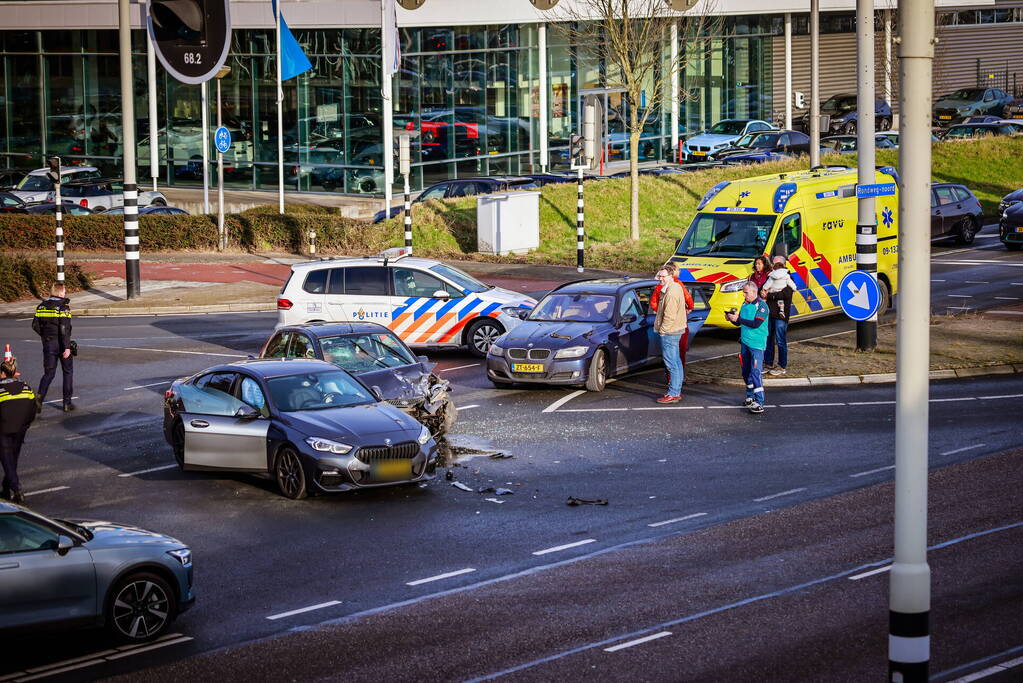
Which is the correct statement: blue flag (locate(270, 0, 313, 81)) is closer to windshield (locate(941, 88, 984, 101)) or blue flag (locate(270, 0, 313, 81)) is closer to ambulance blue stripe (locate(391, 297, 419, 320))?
ambulance blue stripe (locate(391, 297, 419, 320))

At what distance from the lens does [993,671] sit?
919 centimetres

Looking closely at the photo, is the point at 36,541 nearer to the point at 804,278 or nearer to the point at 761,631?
the point at 761,631

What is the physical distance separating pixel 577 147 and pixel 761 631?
2400 centimetres

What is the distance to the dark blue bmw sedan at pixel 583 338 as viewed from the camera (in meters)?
20.3

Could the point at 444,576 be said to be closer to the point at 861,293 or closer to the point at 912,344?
the point at 912,344

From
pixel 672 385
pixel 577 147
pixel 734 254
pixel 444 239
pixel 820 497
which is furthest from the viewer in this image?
pixel 444 239

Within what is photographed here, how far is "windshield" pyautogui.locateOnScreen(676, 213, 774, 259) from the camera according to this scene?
24969mm

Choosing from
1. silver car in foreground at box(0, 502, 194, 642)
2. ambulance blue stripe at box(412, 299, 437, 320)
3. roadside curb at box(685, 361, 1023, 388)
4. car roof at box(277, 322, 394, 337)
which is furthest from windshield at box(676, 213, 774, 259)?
silver car in foreground at box(0, 502, 194, 642)

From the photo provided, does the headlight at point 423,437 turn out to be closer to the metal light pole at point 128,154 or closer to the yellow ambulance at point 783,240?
the yellow ambulance at point 783,240

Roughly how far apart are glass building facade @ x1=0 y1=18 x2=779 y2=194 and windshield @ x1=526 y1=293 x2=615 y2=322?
31416 millimetres

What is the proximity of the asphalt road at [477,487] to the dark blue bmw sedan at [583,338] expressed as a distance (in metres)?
0.38

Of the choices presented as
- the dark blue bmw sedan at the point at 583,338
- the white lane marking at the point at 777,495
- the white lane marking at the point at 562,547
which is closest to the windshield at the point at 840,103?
the dark blue bmw sedan at the point at 583,338

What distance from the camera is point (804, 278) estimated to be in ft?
82.8

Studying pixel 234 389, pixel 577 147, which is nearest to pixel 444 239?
pixel 577 147
